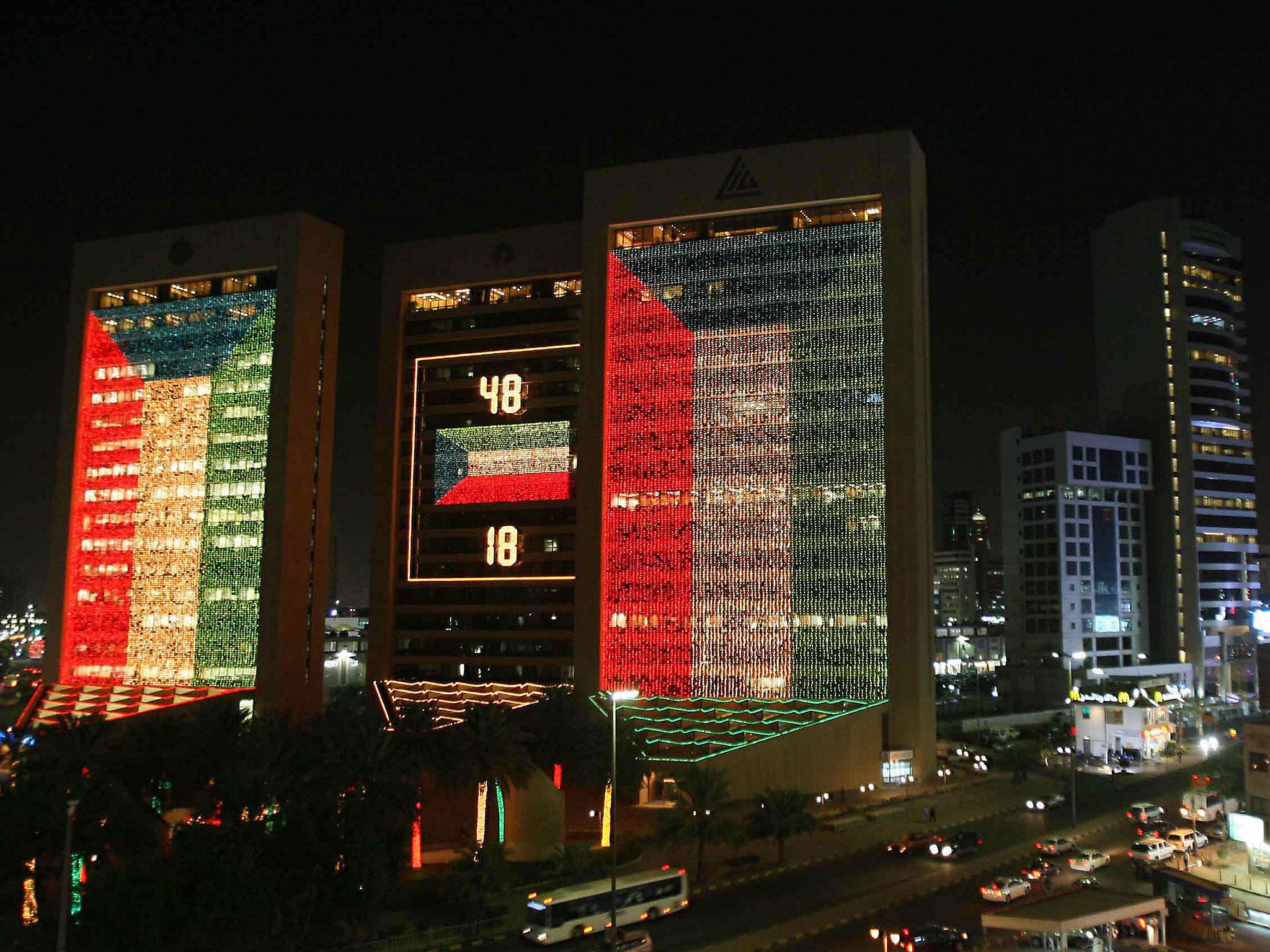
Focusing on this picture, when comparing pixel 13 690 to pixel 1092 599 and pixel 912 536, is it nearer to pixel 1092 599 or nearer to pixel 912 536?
pixel 912 536

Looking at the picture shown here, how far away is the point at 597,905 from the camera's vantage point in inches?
1521

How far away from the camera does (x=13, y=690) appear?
472 feet

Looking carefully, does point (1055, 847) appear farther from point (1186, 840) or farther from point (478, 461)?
point (478, 461)

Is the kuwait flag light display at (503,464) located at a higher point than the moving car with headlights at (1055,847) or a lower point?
higher

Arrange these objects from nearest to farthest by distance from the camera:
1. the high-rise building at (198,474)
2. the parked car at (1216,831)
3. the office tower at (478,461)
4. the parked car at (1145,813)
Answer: the parked car at (1216,831), the parked car at (1145,813), the high-rise building at (198,474), the office tower at (478,461)

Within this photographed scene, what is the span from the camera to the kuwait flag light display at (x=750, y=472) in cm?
7519

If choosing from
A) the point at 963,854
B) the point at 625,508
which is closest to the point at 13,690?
the point at 625,508

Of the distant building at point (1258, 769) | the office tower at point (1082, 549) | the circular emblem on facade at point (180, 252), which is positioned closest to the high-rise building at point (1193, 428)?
the office tower at point (1082, 549)

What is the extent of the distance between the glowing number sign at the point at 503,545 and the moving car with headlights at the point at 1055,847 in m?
54.2

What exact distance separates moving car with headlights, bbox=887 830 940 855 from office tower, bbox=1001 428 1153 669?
77.8 m

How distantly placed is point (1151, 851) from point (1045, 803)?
15.7 metres

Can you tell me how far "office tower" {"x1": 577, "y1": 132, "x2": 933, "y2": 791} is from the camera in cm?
7444

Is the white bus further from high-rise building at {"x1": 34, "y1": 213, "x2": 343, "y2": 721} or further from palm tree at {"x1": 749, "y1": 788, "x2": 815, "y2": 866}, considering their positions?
high-rise building at {"x1": 34, "y1": 213, "x2": 343, "y2": 721}

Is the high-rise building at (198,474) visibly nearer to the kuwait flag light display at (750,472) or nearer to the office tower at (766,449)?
the office tower at (766,449)
